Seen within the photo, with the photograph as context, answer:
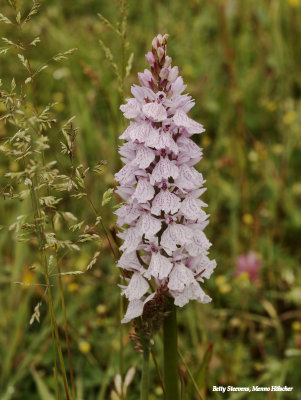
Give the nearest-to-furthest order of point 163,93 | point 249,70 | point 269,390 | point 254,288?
point 163,93 < point 269,390 < point 254,288 < point 249,70

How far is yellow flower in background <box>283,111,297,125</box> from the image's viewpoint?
3908 millimetres

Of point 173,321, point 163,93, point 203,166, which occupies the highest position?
point 203,166

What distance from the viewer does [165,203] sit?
1.48m

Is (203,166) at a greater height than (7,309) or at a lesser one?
greater

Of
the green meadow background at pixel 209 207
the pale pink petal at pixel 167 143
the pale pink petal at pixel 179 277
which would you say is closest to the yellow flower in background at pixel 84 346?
the green meadow background at pixel 209 207

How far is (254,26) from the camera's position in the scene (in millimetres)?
4922

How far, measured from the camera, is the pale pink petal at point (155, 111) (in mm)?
1449

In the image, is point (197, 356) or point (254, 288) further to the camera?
point (254, 288)

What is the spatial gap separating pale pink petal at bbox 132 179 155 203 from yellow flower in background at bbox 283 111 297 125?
266cm

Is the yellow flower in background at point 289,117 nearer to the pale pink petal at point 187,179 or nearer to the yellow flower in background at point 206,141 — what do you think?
the yellow flower in background at point 206,141

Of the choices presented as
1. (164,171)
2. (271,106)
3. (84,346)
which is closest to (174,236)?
(164,171)

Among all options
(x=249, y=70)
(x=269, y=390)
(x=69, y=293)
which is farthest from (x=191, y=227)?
(x=249, y=70)

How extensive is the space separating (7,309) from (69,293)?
0.37 metres

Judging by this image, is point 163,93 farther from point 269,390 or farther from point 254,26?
point 254,26
